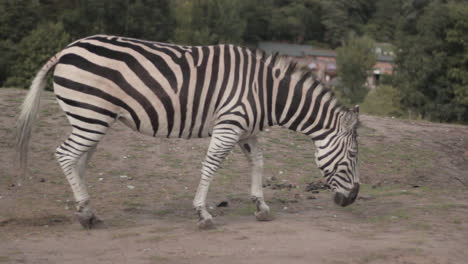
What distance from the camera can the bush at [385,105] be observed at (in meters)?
35.3

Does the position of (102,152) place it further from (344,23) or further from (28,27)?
(344,23)

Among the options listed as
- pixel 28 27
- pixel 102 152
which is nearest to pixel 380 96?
pixel 28 27

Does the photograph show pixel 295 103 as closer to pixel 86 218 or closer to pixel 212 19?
pixel 86 218

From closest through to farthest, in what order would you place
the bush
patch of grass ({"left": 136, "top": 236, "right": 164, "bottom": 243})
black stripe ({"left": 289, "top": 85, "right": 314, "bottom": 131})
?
1. patch of grass ({"left": 136, "top": 236, "right": 164, "bottom": 243})
2. black stripe ({"left": 289, "top": 85, "right": 314, "bottom": 131})
3. the bush

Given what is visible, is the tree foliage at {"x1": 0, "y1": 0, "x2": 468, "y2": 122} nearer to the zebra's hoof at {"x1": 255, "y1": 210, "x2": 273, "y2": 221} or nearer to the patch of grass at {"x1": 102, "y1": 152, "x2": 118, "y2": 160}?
the patch of grass at {"x1": 102, "y1": 152, "x2": 118, "y2": 160}

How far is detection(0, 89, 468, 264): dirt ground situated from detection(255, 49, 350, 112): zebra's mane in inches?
38.9

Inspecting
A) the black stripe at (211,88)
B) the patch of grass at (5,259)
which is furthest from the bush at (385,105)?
the patch of grass at (5,259)

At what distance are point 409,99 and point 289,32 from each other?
7019 cm

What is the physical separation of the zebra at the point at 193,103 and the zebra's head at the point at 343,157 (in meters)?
0.01

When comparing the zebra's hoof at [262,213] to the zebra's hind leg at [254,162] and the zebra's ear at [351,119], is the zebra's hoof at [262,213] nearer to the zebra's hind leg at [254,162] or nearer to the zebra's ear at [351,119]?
the zebra's hind leg at [254,162]

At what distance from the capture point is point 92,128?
5820 millimetres

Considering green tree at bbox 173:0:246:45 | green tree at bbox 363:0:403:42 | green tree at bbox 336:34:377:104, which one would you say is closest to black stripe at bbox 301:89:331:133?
green tree at bbox 336:34:377:104

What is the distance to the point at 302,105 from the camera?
6418 millimetres

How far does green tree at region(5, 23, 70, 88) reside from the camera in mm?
35156
